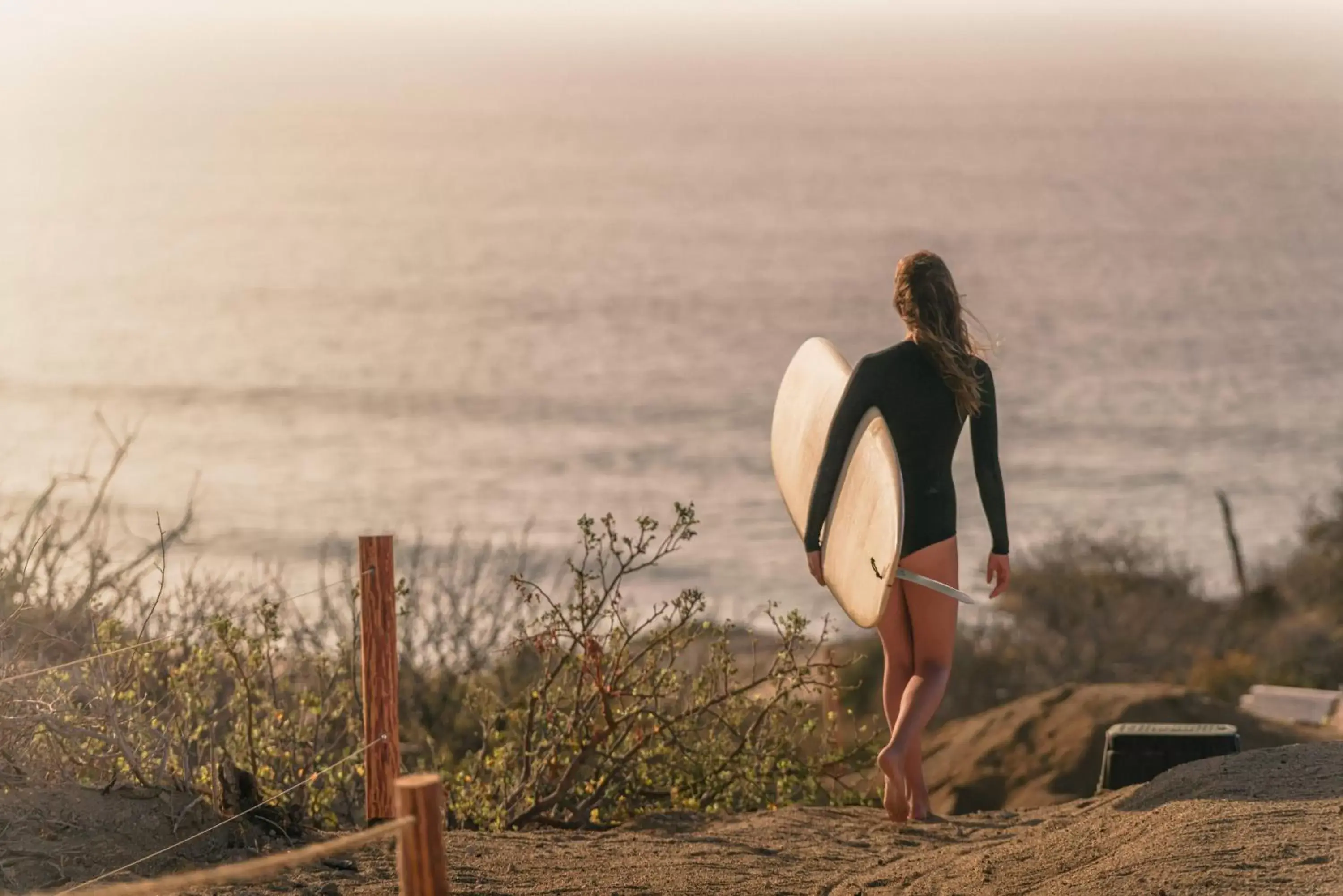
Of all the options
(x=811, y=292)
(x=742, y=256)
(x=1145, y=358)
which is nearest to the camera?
(x=1145, y=358)

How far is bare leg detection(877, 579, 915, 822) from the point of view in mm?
5809

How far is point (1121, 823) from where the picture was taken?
5.33m

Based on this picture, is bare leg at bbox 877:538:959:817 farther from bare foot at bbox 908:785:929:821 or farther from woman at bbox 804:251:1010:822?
→ bare foot at bbox 908:785:929:821

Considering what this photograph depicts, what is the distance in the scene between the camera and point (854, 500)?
5785mm

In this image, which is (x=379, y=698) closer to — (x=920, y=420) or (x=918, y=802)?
(x=918, y=802)

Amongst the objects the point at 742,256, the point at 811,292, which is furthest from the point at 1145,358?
the point at 742,256

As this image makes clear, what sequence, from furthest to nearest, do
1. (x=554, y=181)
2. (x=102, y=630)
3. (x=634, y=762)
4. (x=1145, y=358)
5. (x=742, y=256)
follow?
1. (x=554, y=181)
2. (x=742, y=256)
3. (x=1145, y=358)
4. (x=634, y=762)
5. (x=102, y=630)

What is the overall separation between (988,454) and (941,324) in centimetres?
51

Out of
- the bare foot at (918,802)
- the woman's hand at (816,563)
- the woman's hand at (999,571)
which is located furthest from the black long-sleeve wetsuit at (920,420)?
the bare foot at (918,802)

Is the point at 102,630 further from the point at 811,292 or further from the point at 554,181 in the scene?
the point at 554,181

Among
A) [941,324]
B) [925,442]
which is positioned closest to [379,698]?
[925,442]

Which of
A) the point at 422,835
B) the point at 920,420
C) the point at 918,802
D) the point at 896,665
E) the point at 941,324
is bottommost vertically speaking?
the point at 918,802

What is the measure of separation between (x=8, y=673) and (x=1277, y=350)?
5321 centimetres

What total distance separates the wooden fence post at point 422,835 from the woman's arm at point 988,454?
111 inches
